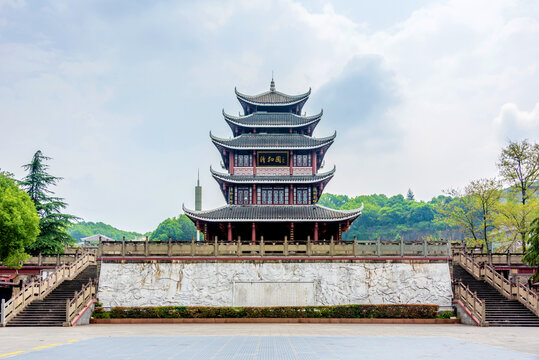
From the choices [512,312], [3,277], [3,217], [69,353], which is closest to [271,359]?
[69,353]

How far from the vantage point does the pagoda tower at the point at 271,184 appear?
120 feet

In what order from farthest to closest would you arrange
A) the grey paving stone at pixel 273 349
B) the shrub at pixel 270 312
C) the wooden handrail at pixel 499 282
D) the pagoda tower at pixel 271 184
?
the pagoda tower at pixel 271 184
the shrub at pixel 270 312
the wooden handrail at pixel 499 282
the grey paving stone at pixel 273 349

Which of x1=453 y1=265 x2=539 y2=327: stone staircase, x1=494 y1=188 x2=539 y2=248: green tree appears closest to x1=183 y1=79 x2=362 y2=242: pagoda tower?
x1=453 y1=265 x2=539 y2=327: stone staircase

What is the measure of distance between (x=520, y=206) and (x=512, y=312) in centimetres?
1458

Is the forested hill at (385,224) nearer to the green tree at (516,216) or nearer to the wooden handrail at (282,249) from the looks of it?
the green tree at (516,216)

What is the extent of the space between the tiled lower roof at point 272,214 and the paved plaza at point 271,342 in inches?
411

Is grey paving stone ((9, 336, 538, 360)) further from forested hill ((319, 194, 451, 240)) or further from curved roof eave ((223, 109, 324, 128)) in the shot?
forested hill ((319, 194, 451, 240))

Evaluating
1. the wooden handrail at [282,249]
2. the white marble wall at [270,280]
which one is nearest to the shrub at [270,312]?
the white marble wall at [270,280]

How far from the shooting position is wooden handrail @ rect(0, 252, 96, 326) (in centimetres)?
2571

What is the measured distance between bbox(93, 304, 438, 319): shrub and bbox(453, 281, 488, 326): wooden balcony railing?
1.19 meters

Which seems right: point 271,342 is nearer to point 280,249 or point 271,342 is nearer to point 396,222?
point 280,249

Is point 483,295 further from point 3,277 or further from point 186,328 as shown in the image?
point 3,277

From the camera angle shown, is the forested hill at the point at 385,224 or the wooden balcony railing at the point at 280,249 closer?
the wooden balcony railing at the point at 280,249

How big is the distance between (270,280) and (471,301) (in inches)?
456
